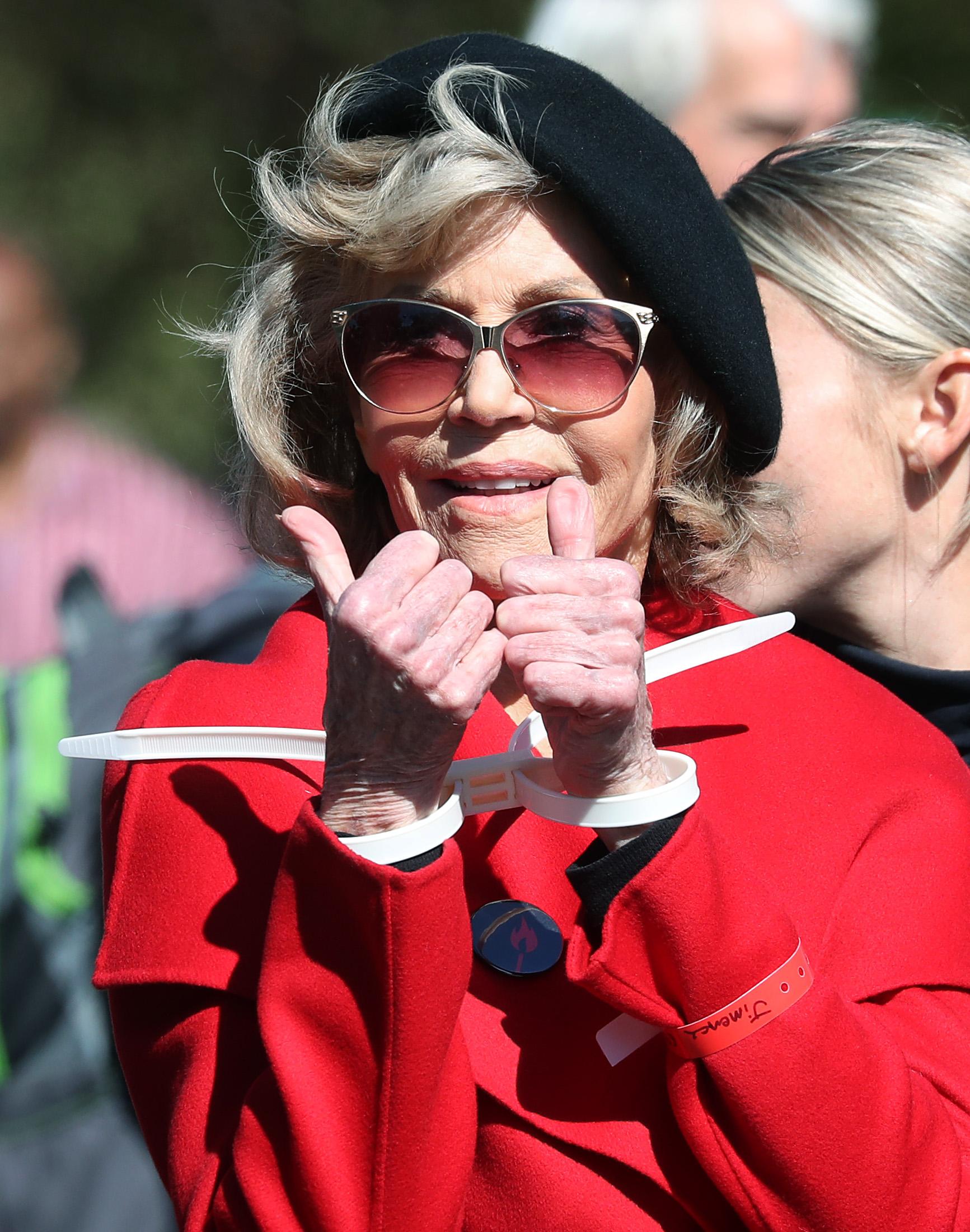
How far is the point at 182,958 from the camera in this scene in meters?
1.69

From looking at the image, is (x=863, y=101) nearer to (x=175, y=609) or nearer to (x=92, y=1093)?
(x=175, y=609)

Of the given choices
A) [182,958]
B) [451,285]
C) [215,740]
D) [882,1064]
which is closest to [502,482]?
[451,285]

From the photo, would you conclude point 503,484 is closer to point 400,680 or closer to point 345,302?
point 345,302

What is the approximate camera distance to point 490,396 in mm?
1885

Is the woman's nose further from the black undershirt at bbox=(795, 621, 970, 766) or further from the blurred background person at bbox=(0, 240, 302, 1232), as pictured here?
the blurred background person at bbox=(0, 240, 302, 1232)

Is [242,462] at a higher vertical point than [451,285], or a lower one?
lower

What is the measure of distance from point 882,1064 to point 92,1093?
9.39 ft

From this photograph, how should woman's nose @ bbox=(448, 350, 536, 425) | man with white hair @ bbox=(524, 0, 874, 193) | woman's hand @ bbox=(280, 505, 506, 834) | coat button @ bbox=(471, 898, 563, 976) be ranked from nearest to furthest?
woman's hand @ bbox=(280, 505, 506, 834)
coat button @ bbox=(471, 898, 563, 976)
woman's nose @ bbox=(448, 350, 536, 425)
man with white hair @ bbox=(524, 0, 874, 193)

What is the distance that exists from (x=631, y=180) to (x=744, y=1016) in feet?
3.90

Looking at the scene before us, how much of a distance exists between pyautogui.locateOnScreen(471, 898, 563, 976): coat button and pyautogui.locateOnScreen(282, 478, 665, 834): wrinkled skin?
0.32 metres

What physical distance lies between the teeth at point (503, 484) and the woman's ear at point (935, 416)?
3.33ft

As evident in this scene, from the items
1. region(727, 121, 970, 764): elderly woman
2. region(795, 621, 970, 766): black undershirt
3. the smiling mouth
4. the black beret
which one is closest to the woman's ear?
region(727, 121, 970, 764): elderly woman

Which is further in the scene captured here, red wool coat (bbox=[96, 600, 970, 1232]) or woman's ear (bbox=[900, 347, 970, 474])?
woman's ear (bbox=[900, 347, 970, 474])

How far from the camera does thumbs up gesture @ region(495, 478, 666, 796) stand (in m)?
1.41
